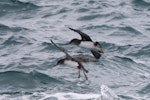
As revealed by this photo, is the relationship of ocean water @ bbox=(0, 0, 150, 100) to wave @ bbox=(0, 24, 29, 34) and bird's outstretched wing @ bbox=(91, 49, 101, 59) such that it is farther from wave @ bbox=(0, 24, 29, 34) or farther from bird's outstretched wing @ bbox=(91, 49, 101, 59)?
bird's outstretched wing @ bbox=(91, 49, 101, 59)

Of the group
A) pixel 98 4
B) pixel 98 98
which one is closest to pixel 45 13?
pixel 98 4

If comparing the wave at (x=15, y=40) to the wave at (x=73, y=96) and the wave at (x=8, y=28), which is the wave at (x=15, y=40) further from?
the wave at (x=73, y=96)

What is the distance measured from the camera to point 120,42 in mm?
16828

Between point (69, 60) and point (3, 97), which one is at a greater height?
point (69, 60)

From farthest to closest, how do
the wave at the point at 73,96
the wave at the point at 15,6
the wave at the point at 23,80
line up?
the wave at the point at 15,6
the wave at the point at 23,80
the wave at the point at 73,96

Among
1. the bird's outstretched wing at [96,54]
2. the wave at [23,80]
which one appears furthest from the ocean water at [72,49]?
the bird's outstretched wing at [96,54]

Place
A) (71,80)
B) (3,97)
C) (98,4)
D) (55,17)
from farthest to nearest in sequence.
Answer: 1. (98,4)
2. (55,17)
3. (71,80)
4. (3,97)

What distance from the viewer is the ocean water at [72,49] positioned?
13007mm

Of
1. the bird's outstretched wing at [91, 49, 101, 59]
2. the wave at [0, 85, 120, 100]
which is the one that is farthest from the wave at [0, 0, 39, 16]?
the bird's outstretched wing at [91, 49, 101, 59]

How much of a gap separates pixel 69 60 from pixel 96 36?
6.23 meters

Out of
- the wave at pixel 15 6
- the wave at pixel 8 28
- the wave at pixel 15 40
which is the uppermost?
the wave at pixel 15 40

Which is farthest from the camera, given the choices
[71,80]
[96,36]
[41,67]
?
[96,36]

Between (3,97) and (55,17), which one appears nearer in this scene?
(3,97)

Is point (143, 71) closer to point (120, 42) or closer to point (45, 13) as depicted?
point (120, 42)
